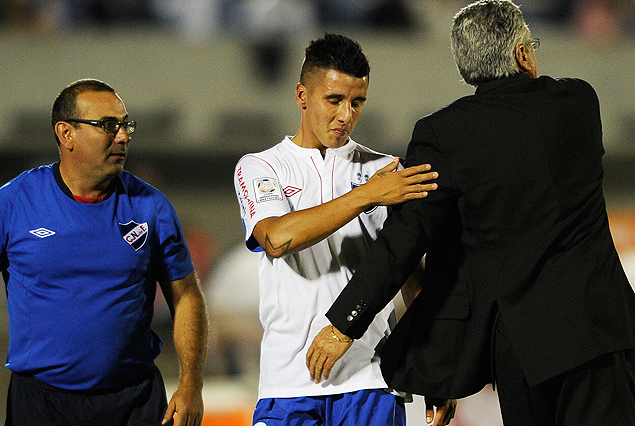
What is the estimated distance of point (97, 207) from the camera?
2.86 m

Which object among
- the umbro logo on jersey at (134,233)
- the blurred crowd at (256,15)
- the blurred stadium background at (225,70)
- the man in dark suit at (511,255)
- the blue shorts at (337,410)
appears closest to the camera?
the man in dark suit at (511,255)

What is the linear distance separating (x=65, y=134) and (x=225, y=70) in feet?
23.0

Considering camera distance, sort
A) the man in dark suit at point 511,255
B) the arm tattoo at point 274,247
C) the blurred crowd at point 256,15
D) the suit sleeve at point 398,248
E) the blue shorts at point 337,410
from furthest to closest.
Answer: the blurred crowd at point 256,15, the blue shorts at point 337,410, the arm tattoo at point 274,247, the suit sleeve at point 398,248, the man in dark suit at point 511,255

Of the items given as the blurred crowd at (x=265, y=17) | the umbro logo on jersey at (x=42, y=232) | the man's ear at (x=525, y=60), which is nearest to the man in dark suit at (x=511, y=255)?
the man's ear at (x=525, y=60)

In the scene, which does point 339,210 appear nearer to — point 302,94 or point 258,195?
point 258,195

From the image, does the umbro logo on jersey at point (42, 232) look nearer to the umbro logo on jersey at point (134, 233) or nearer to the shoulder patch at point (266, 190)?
the umbro logo on jersey at point (134, 233)

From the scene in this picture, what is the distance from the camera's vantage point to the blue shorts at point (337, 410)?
2.60 metres

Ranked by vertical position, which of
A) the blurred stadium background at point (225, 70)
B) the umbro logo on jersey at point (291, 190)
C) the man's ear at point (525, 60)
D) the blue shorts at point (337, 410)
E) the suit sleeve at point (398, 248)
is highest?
the blurred stadium background at point (225, 70)

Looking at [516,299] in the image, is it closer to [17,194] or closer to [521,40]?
[521,40]

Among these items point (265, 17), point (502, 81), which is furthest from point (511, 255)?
point (265, 17)

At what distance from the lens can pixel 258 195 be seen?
104 inches

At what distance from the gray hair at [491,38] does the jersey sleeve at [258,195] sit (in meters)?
0.70

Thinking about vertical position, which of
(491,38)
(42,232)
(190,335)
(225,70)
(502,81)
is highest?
(225,70)

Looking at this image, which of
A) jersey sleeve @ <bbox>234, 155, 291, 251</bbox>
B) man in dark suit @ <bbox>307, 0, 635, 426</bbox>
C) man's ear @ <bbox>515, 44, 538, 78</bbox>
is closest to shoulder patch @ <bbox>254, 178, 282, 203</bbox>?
jersey sleeve @ <bbox>234, 155, 291, 251</bbox>
